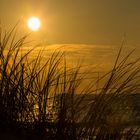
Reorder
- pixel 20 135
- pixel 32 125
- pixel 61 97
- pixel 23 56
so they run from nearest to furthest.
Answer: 1. pixel 20 135
2. pixel 32 125
3. pixel 61 97
4. pixel 23 56

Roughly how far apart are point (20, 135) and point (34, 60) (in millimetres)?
1121

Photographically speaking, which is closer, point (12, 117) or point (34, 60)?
point (12, 117)

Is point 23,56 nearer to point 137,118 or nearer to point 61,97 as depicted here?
point 61,97

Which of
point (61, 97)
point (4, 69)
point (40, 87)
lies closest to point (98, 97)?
point (61, 97)

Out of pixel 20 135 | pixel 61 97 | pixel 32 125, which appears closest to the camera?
pixel 20 135

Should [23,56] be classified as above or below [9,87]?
above

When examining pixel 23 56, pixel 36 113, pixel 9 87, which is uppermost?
pixel 23 56

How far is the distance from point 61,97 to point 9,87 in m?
0.40

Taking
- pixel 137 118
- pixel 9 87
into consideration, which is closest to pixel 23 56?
pixel 9 87

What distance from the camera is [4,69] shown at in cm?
333

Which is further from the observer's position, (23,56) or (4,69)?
(23,56)

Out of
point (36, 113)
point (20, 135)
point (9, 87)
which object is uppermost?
point (9, 87)

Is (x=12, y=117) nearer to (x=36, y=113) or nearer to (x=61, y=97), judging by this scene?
(x=36, y=113)

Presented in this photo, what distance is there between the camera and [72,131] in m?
3.00
